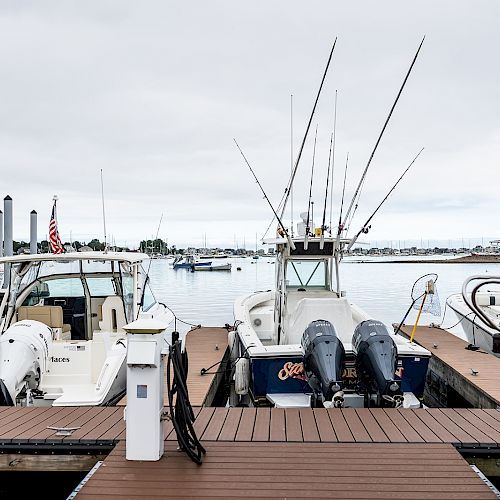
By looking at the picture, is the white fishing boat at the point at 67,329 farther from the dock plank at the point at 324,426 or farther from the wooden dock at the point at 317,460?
the dock plank at the point at 324,426

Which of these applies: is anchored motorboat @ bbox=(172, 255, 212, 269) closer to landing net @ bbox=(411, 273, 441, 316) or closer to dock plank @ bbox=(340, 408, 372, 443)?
landing net @ bbox=(411, 273, 441, 316)

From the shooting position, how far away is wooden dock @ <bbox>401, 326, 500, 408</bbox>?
639 centimetres

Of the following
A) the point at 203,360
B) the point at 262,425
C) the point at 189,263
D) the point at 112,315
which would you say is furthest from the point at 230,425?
the point at 189,263

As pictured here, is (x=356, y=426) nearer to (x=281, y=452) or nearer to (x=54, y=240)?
(x=281, y=452)

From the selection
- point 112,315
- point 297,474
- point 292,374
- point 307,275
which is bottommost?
point 297,474

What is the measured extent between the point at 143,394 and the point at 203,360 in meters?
4.07

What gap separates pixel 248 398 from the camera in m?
7.05

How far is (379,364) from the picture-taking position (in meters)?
5.56

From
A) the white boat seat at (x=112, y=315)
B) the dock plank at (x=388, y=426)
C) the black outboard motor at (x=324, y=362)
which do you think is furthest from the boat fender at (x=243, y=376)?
the white boat seat at (x=112, y=315)

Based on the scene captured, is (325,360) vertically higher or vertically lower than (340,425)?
higher

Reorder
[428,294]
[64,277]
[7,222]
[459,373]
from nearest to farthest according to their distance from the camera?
1. [459,373]
2. [64,277]
3. [428,294]
4. [7,222]

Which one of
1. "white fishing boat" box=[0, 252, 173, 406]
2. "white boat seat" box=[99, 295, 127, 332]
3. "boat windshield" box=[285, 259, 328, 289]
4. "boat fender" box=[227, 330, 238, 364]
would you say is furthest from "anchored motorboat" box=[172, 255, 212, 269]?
"white boat seat" box=[99, 295, 127, 332]

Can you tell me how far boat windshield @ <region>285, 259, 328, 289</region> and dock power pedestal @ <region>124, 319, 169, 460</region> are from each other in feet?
15.2

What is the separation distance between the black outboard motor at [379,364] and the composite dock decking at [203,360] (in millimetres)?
1734
